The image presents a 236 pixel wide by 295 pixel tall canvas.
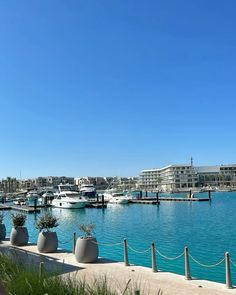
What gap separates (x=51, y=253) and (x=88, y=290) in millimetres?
10287

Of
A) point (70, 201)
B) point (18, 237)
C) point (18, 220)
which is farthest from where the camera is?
point (70, 201)

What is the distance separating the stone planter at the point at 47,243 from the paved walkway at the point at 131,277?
446mm

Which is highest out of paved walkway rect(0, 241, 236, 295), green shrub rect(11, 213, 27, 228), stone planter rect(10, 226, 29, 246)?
green shrub rect(11, 213, 27, 228)

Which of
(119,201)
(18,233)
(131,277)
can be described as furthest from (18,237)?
(119,201)

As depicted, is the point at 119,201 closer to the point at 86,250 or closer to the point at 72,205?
the point at 72,205

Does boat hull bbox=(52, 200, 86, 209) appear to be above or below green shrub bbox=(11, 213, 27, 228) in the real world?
below

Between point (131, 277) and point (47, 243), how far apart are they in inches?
225

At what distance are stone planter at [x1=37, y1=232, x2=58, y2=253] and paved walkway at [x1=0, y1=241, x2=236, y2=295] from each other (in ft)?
1.46

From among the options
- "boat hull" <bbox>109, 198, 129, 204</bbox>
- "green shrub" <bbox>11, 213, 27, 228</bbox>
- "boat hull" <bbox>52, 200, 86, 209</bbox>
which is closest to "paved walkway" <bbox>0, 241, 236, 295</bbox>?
"green shrub" <bbox>11, 213, 27, 228</bbox>

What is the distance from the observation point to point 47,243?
16406mm

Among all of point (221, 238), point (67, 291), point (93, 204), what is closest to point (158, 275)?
point (67, 291)

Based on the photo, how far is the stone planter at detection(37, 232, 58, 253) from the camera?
16375mm

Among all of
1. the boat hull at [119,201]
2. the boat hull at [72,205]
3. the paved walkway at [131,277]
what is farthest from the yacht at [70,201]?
the paved walkway at [131,277]

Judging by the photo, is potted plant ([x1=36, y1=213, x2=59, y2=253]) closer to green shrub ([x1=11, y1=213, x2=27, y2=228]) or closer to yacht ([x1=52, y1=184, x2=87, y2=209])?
green shrub ([x1=11, y1=213, x2=27, y2=228])
